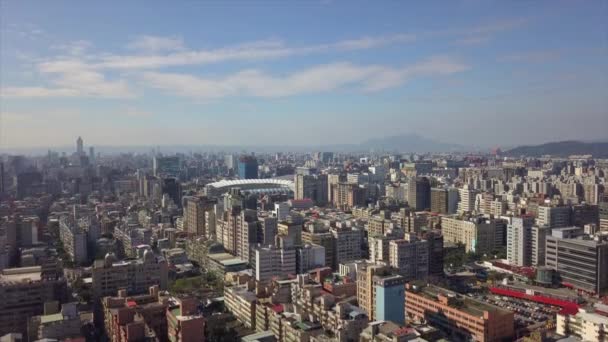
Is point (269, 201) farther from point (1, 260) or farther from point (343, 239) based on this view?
point (1, 260)

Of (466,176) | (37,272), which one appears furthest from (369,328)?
(466,176)

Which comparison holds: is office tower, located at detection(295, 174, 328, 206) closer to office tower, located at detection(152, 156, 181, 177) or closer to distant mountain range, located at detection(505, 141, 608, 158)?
office tower, located at detection(152, 156, 181, 177)

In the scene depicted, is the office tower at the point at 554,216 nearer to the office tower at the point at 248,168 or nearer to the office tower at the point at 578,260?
the office tower at the point at 578,260

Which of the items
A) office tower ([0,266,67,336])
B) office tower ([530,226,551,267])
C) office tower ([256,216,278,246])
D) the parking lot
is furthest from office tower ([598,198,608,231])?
office tower ([0,266,67,336])

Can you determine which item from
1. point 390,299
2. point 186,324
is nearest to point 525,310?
point 390,299

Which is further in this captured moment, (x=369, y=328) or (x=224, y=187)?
(x=224, y=187)
